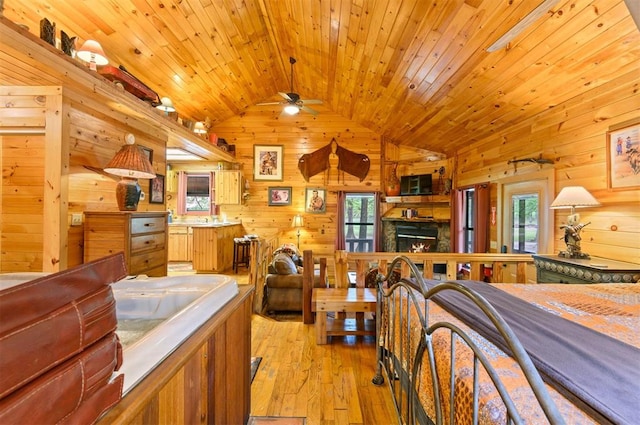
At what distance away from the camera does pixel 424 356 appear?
122cm

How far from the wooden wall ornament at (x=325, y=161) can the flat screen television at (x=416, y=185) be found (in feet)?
3.22

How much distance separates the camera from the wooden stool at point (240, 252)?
5.73 meters

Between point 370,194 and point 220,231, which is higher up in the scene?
point 370,194

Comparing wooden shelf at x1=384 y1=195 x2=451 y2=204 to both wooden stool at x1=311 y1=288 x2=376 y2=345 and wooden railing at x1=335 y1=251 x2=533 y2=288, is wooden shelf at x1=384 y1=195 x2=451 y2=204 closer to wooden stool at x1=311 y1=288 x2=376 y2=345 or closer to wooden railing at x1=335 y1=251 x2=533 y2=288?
wooden railing at x1=335 y1=251 x2=533 y2=288

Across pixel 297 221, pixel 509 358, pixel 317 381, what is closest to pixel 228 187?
pixel 297 221

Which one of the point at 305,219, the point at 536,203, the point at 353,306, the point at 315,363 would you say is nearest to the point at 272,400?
the point at 315,363

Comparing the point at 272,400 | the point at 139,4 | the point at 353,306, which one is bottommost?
the point at 272,400

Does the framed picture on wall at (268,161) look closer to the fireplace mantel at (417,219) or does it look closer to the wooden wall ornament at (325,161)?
the wooden wall ornament at (325,161)

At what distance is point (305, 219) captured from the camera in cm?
657

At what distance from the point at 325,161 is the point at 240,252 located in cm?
294

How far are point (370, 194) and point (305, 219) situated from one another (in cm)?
171

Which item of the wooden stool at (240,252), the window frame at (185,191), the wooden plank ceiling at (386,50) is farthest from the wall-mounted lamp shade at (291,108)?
the window frame at (185,191)

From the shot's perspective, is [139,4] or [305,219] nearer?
[139,4]

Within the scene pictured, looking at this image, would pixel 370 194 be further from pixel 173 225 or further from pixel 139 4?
pixel 139 4
